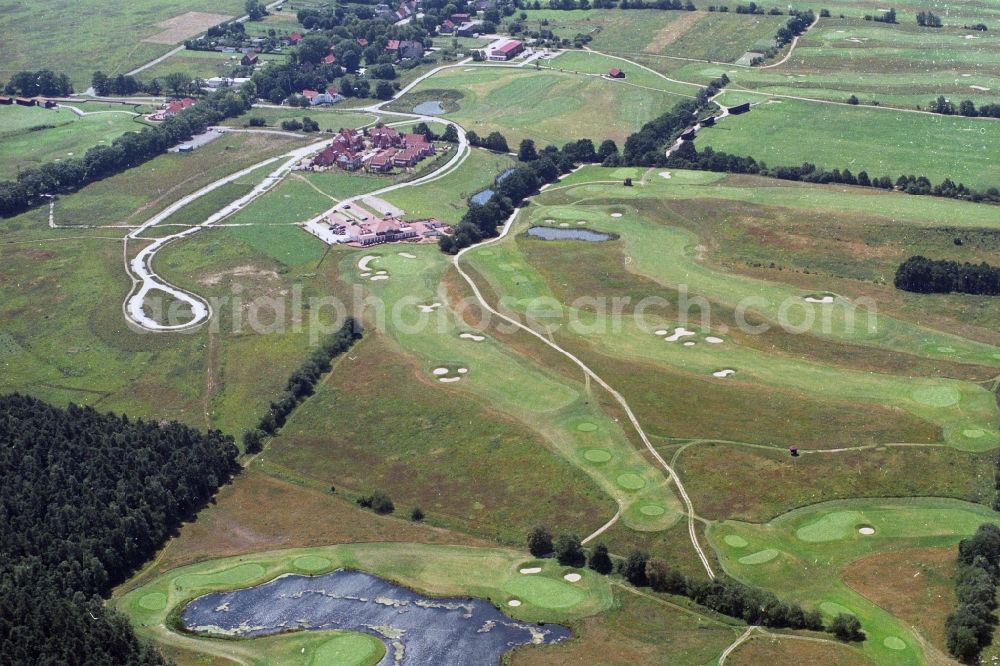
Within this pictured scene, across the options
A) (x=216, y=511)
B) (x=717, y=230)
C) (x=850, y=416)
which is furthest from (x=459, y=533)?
(x=717, y=230)

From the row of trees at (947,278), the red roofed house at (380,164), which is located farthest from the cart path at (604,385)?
the row of trees at (947,278)

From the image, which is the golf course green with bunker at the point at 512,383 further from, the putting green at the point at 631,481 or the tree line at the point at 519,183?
the tree line at the point at 519,183

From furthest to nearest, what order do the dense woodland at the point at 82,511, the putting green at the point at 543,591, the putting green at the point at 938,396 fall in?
1. the putting green at the point at 938,396
2. the putting green at the point at 543,591
3. the dense woodland at the point at 82,511

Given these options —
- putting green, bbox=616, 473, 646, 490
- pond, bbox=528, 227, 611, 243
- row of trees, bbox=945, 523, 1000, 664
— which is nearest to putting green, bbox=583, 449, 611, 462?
putting green, bbox=616, 473, 646, 490

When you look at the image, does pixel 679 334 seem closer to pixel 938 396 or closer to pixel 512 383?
pixel 512 383

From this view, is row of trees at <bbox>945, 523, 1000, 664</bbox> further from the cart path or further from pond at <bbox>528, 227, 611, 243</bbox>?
pond at <bbox>528, 227, 611, 243</bbox>

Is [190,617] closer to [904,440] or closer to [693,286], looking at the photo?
[904,440]
